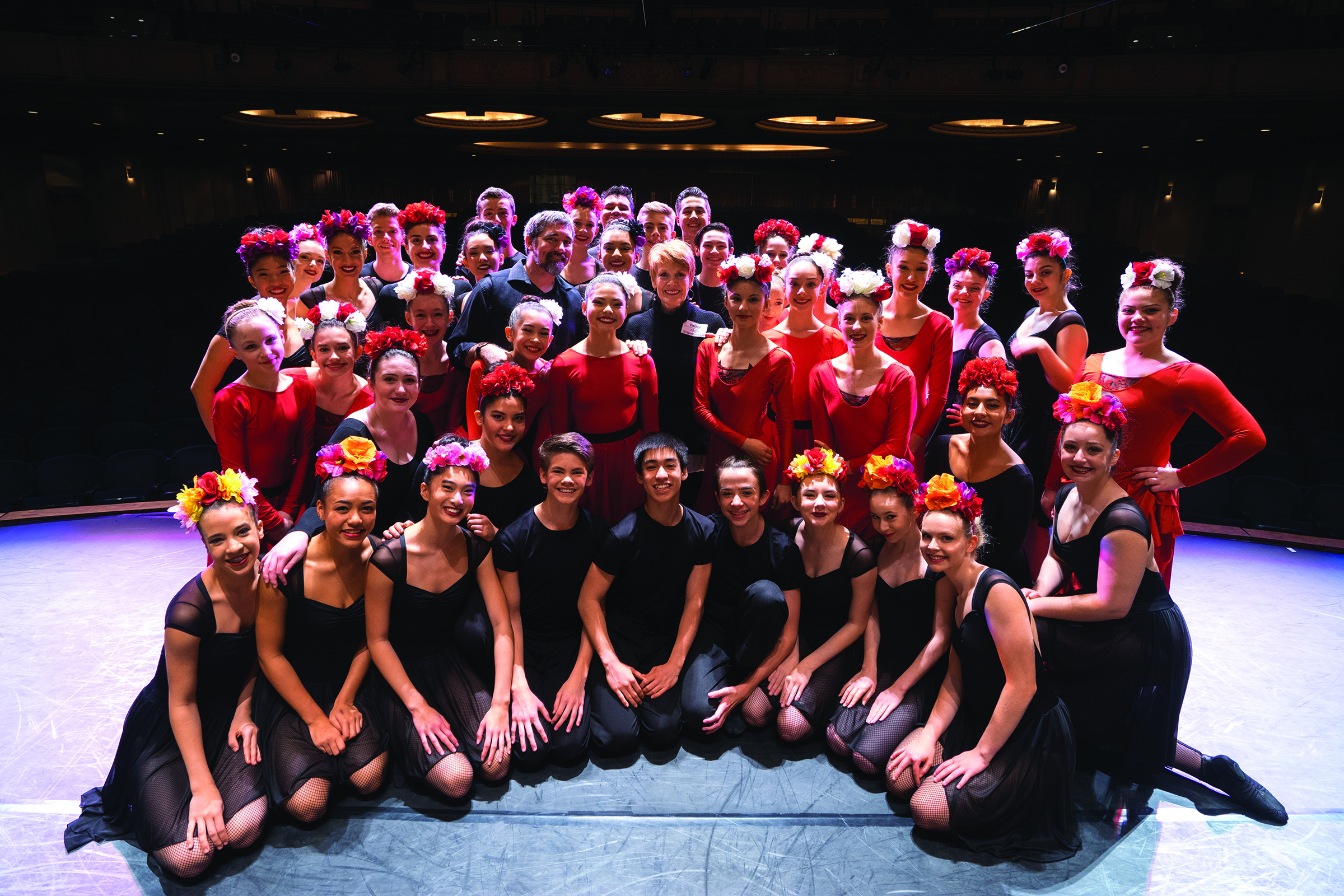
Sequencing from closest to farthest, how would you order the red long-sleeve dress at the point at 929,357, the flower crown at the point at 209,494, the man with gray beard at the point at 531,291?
the flower crown at the point at 209,494, the red long-sleeve dress at the point at 929,357, the man with gray beard at the point at 531,291

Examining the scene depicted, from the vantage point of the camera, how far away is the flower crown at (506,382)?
3.01 m

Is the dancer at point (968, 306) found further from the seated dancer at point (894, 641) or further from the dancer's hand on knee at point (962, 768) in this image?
the dancer's hand on knee at point (962, 768)

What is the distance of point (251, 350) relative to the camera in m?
3.02

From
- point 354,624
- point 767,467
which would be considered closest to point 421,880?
point 354,624

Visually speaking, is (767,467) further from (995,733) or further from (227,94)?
(227,94)

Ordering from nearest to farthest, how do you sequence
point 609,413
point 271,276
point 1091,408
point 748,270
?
point 1091,408, point 748,270, point 609,413, point 271,276

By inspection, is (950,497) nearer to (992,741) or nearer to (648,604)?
(992,741)

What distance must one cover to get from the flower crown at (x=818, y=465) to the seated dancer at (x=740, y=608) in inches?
7.4

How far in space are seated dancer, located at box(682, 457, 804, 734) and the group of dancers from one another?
1 cm

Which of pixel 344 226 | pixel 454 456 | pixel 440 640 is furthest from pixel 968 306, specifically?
pixel 344 226

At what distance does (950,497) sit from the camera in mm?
2547

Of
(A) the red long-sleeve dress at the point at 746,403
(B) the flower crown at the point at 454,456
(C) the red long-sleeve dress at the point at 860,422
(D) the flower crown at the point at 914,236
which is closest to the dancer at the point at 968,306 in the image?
(D) the flower crown at the point at 914,236

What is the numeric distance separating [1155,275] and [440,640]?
3.26 metres

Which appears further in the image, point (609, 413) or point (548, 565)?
point (609, 413)
